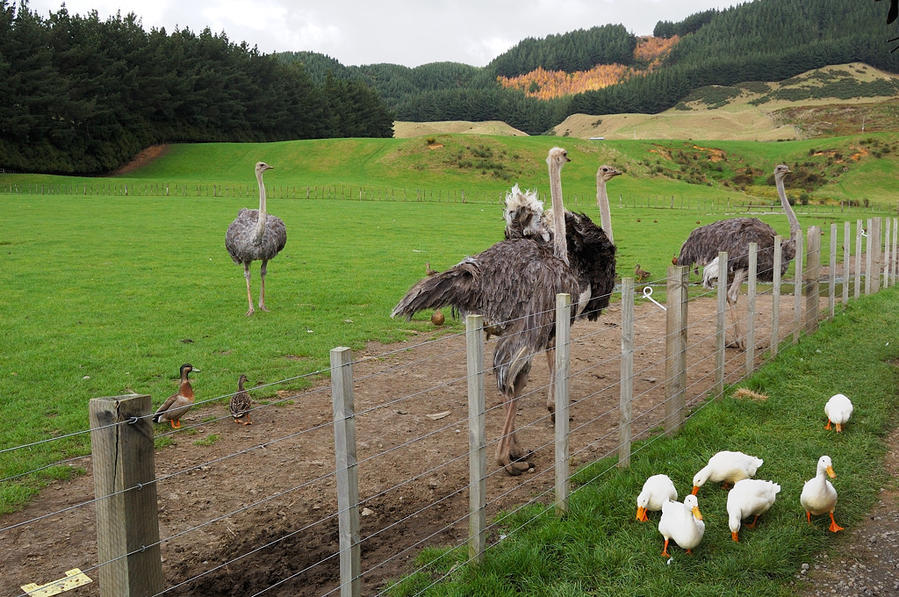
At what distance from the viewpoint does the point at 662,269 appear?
18.8 meters

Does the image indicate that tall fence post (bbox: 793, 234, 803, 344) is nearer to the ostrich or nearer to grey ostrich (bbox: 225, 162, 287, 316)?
the ostrich

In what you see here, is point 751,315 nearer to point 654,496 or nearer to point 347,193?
point 654,496

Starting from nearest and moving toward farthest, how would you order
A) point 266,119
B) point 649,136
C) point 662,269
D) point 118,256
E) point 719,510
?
point 719,510, point 662,269, point 118,256, point 266,119, point 649,136

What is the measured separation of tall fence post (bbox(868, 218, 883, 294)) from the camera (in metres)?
14.1

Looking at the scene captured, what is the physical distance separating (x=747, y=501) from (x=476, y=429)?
1.98 meters

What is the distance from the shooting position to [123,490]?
2678 millimetres

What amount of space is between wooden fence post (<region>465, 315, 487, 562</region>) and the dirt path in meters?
0.49

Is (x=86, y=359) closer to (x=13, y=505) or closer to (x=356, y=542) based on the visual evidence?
(x=13, y=505)

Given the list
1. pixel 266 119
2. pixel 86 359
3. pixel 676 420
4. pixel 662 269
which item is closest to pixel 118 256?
pixel 86 359

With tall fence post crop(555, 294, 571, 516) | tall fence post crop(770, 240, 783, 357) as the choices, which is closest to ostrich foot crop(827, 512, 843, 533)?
tall fence post crop(555, 294, 571, 516)

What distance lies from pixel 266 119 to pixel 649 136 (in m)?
54.5

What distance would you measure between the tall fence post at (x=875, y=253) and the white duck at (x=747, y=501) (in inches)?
433

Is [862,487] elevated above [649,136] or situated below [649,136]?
below

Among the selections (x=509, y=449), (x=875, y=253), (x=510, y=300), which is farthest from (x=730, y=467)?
(x=875, y=253)
